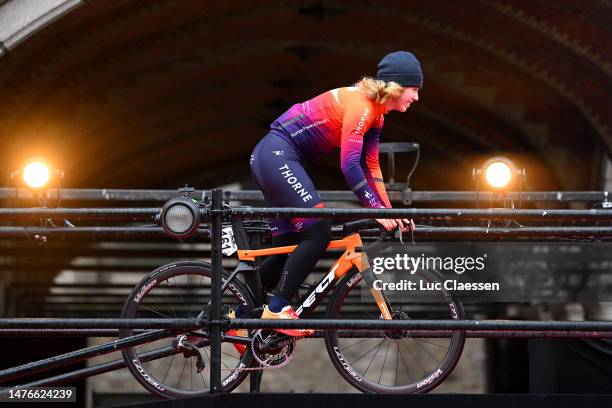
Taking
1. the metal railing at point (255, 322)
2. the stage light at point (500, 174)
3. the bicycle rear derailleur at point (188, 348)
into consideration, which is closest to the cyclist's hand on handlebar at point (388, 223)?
the metal railing at point (255, 322)

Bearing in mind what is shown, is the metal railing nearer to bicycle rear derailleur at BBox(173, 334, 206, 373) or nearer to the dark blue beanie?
bicycle rear derailleur at BBox(173, 334, 206, 373)

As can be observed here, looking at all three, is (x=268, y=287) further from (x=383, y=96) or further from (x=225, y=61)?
(x=225, y=61)

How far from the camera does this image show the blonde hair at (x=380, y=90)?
655 centimetres

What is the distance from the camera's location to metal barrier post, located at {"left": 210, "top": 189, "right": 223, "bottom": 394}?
579 cm

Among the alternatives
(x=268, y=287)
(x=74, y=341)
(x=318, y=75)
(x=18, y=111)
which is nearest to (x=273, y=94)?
(x=318, y=75)

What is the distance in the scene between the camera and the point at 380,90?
6547mm

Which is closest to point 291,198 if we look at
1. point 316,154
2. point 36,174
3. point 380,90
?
point 316,154

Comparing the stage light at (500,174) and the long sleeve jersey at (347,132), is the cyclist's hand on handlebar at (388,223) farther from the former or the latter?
the stage light at (500,174)

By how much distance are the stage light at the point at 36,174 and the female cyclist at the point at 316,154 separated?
12.6 feet

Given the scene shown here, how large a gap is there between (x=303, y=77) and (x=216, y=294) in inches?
519

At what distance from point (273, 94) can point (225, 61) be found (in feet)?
8.03

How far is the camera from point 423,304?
22.7 feet

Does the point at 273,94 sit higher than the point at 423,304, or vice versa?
the point at 273,94

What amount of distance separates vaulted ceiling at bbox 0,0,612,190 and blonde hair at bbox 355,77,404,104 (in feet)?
22.0
